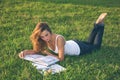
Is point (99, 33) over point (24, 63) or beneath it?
over

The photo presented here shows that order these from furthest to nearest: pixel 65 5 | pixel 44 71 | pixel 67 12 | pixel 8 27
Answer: pixel 65 5, pixel 67 12, pixel 8 27, pixel 44 71

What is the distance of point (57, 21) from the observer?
10273 mm

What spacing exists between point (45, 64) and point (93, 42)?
189cm

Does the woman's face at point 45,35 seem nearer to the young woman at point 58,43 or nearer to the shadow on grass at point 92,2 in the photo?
the young woman at point 58,43

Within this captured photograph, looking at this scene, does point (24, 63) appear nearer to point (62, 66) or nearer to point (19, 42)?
point (62, 66)

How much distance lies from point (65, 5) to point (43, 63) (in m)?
5.79

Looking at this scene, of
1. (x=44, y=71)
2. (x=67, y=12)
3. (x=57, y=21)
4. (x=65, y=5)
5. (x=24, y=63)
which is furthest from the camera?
(x=65, y=5)

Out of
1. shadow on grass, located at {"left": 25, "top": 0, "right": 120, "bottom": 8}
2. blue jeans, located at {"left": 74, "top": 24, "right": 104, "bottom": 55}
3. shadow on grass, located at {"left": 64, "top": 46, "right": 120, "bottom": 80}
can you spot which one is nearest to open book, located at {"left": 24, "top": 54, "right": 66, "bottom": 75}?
shadow on grass, located at {"left": 64, "top": 46, "right": 120, "bottom": 80}

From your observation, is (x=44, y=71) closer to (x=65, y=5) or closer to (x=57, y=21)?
(x=57, y=21)

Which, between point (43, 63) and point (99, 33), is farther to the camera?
point (99, 33)

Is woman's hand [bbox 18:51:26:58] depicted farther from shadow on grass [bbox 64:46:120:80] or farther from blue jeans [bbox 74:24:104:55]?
blue jeans [bbox 74:24:104:55]

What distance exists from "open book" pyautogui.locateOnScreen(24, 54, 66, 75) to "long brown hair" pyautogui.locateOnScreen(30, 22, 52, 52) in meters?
0.23

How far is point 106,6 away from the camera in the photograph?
492 inches

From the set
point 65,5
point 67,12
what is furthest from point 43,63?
point 65,5
